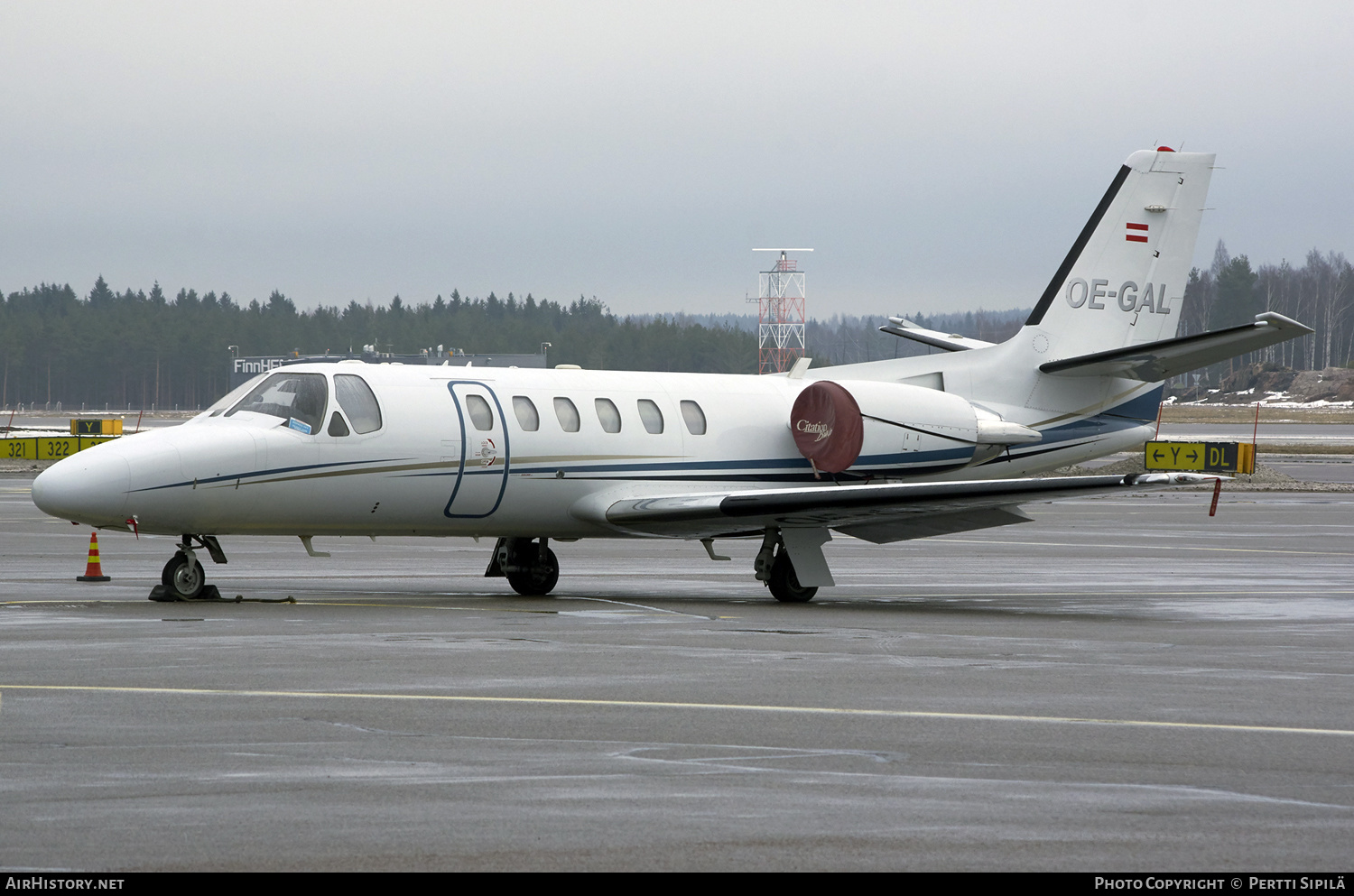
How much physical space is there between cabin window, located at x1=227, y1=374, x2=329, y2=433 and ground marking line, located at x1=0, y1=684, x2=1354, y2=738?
661 centimetres

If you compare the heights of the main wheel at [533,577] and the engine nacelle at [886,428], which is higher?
the engine nacelle at [886,428]

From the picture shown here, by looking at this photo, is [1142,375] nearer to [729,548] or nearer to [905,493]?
[905,493]

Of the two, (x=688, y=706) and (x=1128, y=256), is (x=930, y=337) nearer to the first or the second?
(x=1128, y=256)

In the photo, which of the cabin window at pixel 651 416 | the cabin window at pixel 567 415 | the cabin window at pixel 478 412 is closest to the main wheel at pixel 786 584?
the cabin window at pixel 651 416

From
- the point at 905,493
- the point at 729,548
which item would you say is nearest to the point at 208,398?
the point at 729,548

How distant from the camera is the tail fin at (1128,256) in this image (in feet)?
71.1

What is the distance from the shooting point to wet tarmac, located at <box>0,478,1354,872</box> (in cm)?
625

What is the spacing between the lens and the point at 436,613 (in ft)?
50.3

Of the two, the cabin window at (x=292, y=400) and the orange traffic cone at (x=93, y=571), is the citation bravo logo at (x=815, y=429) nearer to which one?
the cabin window at (x=292, y=400)

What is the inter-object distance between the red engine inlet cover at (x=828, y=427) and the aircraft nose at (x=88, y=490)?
26.1 feet

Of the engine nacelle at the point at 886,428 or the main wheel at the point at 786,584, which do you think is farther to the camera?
the engine nacelle at the point at 886,428

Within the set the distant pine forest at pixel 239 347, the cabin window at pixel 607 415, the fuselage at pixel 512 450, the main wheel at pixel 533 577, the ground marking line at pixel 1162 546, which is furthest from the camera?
the distant pine forest at pixel 239 347

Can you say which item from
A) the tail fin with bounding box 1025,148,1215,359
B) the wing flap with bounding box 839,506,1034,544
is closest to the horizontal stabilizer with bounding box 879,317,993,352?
the tail fin with bounding box 1025,148,1215,359
